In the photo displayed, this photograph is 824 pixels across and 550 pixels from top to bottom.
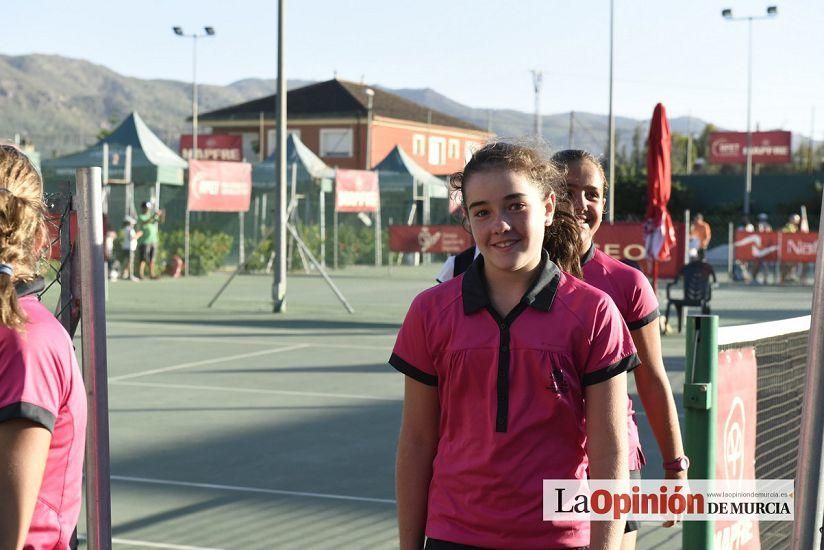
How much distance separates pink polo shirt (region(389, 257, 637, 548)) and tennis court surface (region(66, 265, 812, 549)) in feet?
12.0

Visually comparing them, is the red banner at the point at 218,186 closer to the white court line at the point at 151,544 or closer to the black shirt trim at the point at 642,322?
the white court line at the point at 151,544

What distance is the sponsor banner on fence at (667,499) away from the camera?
309 cm

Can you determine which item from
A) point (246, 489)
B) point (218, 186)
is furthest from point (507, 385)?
point (218, 186)

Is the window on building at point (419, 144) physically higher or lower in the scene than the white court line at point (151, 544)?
higher

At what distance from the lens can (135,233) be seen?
94.0 feet

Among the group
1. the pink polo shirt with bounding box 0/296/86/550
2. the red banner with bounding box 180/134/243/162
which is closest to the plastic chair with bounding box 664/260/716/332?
the pink polo shirt with bounding box 0/296/86/550

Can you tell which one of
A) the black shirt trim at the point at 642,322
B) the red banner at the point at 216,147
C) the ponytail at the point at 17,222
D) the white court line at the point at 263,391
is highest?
the red banner at the point at 216,147

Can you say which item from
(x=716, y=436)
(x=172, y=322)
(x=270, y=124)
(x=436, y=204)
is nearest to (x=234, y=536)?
(x=716, y=436)

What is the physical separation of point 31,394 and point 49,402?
48mm

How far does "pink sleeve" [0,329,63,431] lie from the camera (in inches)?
98.7

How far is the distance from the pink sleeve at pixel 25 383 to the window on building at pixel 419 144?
8167 cm

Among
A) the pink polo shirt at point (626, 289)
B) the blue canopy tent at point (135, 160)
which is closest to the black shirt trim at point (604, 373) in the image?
the pink polo shirt at point (626, 289)

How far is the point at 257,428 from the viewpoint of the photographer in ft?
33.2

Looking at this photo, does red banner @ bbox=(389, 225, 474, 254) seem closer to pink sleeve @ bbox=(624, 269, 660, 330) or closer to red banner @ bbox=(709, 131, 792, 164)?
pink sleeve @ bbox=(624, 269, 660, 330)
